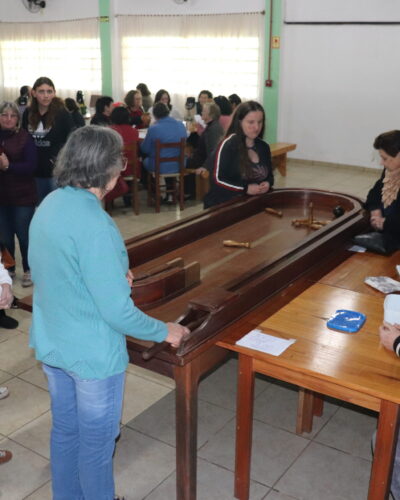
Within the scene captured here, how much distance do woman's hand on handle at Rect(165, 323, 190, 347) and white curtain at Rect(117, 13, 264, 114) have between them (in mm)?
8894

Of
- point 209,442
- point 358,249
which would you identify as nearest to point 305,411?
point 209,442

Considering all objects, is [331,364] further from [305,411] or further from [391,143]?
[391,143]

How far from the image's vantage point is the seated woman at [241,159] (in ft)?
12.8

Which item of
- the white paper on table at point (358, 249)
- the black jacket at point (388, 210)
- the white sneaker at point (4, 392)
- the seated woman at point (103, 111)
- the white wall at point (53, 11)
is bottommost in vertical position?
the white sneaker at point (4, 392)

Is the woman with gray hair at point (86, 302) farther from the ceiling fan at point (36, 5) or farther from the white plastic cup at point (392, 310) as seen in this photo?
the ceiling fan at point (36, 5)

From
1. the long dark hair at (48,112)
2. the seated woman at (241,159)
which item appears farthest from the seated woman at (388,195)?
the long dark hair at (48,112)

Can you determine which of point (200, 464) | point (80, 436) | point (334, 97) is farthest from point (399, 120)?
point (80, 436)

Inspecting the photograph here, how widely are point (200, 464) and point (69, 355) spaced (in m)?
1.14

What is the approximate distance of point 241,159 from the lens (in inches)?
156

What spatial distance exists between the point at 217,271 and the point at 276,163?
252 inches

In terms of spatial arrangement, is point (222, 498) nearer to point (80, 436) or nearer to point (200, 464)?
point (200, 464)

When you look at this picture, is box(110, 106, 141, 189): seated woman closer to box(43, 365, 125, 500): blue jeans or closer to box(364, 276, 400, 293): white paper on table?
box(364, 276, 400, 293): white paper on table

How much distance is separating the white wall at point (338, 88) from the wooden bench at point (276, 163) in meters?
1.22

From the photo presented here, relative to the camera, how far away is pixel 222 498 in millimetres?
2533
